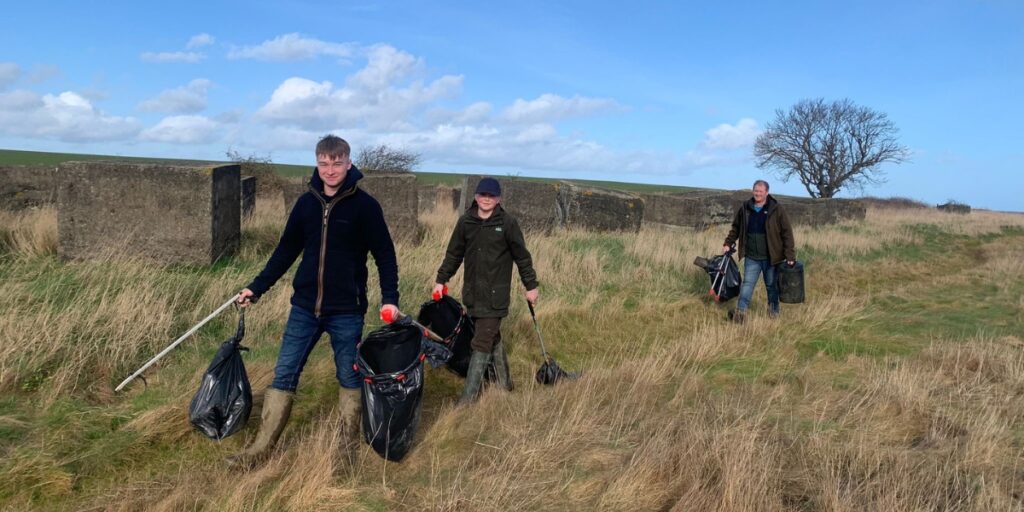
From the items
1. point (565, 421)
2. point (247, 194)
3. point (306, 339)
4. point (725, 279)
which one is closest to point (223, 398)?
point (306, 339)

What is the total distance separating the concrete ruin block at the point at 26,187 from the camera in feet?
34.5

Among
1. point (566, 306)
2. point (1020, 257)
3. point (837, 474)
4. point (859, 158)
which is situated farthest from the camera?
point (859, 158)

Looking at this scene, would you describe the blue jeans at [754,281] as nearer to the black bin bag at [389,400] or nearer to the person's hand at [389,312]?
the black bin bag at [389,400]

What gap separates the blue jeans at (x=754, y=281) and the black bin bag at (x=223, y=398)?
5.82m

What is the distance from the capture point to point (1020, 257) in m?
14.7

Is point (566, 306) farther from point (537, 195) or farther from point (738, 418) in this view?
point (537, 195)

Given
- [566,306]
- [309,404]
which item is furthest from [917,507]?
[566,306]

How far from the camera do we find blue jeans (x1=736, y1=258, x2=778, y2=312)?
7.96 metres

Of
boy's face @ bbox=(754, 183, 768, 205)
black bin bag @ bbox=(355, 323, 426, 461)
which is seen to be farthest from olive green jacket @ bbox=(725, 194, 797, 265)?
black bin bag @ bbox=(355, 323, 426, 461)

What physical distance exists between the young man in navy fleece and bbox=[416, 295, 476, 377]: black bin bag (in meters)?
1.26

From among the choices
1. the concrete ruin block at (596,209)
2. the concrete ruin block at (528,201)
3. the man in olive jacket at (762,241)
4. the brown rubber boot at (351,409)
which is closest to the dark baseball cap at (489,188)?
the brown rubber boot at (351,409)

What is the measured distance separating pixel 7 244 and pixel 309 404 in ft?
17.9

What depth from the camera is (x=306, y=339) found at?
396cm

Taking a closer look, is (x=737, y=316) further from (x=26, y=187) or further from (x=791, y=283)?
(x=26, y=187)
